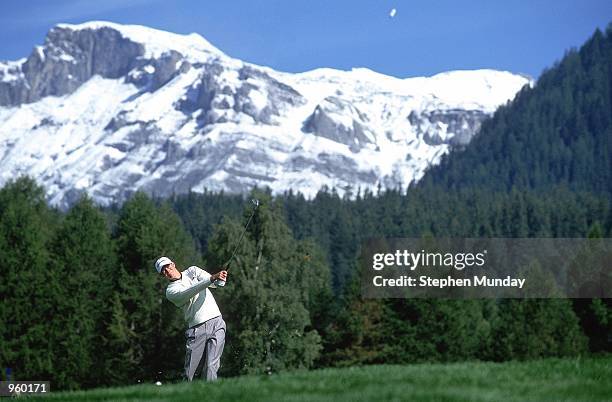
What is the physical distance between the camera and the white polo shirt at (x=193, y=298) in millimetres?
20062

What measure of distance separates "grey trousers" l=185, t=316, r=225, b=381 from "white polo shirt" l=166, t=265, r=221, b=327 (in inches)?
5.4

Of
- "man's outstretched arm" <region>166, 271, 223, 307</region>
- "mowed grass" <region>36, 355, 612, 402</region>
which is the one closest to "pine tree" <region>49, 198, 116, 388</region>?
"man's outstretched arm" <region>166, 271, 223, 307</region>

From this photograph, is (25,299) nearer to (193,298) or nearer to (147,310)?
(147,310)

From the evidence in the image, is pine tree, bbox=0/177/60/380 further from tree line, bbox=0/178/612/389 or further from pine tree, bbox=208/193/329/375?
pine tree, bbox=208/193/329/375

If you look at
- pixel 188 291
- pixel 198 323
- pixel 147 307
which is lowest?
pixel 198 323

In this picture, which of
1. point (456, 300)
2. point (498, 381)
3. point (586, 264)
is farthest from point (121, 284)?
point (498, 381)

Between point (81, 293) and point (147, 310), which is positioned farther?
point (81, 293)

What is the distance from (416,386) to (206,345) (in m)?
4.74

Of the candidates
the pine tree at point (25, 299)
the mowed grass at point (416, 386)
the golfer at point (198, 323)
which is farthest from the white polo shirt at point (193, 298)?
the pine tree at point (25, 299)

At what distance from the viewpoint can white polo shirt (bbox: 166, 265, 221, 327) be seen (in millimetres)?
20062

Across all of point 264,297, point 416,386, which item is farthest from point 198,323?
point 264,297

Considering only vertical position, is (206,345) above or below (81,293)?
below

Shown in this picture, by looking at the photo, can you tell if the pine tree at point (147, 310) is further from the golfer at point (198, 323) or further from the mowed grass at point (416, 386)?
the mowed grass at point (416, 386)

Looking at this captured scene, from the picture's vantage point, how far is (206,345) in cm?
2059
